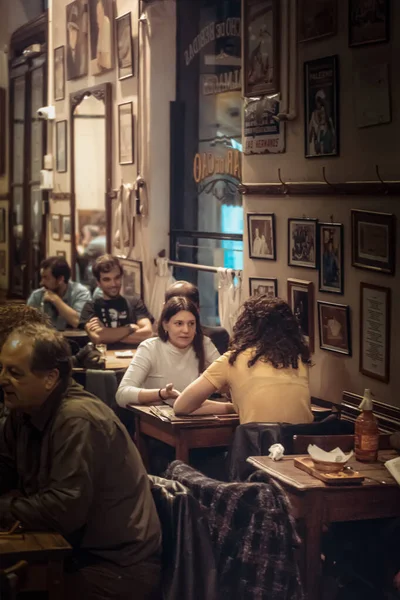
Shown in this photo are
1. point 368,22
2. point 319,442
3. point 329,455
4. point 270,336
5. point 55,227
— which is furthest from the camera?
point 55,227

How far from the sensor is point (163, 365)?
18.7 feet

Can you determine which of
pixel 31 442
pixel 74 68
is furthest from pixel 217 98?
pixel 31 442

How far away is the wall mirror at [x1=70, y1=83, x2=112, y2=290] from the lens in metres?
9.80

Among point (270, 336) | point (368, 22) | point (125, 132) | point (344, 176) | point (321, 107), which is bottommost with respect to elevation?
point (270, 336)

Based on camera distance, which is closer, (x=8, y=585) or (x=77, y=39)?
(x=8, y=585)

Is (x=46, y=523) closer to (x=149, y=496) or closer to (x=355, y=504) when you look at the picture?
(x=149, y=496)

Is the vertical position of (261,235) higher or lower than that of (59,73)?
lower

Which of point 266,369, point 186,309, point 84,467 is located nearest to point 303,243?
point 186,309

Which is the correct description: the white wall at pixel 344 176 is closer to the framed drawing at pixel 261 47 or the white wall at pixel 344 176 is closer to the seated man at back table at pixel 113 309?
the framed drawing at pixel 261 47

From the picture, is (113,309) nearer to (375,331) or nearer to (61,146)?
(375,331)

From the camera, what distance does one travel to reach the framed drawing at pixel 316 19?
5102 millimetres

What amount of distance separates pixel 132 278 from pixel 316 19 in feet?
11.3

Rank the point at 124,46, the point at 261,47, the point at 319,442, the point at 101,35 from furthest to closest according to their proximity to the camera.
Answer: the point at 101,35, the point at 124,46, the point at 261,47, the point at 319,442

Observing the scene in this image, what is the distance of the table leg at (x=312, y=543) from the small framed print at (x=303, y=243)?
184 centimetres
